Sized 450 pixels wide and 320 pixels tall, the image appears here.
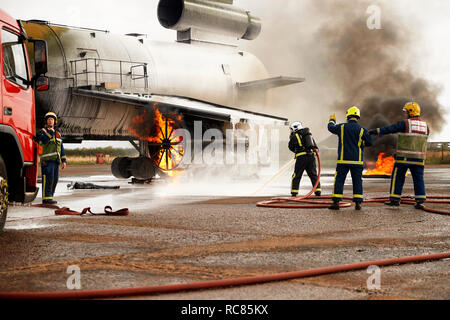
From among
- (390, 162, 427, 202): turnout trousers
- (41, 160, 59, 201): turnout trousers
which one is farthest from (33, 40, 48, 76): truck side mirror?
(390, 162, 427, 202): turnout trousers

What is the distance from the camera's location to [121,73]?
17484 mm

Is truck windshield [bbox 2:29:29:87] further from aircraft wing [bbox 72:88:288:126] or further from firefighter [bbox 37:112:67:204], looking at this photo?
aircraft wing [bbox 72:88:288:126]

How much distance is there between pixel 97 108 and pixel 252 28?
9.46m

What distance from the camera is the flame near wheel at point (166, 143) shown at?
1859 centimetres

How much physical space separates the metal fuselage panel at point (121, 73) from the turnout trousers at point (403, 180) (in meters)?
8.89

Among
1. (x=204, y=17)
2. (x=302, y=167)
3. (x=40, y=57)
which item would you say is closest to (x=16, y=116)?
(x=40, y=57)

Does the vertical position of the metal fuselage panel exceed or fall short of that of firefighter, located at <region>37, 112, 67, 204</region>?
it exceeds it

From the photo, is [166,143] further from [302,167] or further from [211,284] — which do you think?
[211,284]

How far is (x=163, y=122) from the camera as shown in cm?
1870

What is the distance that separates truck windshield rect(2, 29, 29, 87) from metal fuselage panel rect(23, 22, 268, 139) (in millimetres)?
8037

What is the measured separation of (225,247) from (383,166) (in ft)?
68.4

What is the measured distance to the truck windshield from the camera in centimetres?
747
